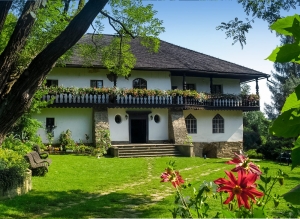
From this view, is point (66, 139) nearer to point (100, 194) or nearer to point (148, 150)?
point (148, 150)

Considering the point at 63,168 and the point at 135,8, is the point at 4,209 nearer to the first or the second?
the point at 63,168

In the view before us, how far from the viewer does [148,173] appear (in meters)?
13.4

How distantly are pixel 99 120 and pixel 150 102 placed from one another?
12.0ft

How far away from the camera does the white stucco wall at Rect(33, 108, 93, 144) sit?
21.7 metres

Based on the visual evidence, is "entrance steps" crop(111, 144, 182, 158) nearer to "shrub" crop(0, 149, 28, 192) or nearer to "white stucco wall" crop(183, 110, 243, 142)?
"white stucco wall" crop(183, 110, 243, 142)

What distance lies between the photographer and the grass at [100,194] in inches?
283

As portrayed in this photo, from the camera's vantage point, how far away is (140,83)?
24.4 metres

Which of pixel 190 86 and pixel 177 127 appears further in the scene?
pixel 190 86

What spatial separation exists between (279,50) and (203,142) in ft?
81.1

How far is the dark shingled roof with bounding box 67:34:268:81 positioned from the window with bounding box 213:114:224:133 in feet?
11.0

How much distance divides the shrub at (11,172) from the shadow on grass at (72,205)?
0.41 metres

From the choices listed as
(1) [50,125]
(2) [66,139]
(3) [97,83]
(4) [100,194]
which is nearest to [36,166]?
(4) [100,194]

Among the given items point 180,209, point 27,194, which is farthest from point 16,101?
point 27,194

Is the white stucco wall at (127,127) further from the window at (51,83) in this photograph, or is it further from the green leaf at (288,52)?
the green leaf at (288,52)
